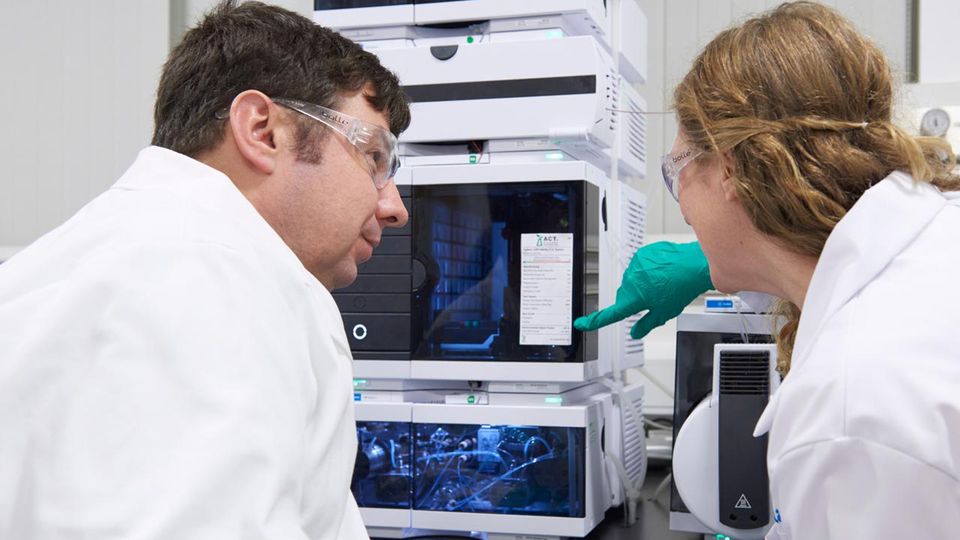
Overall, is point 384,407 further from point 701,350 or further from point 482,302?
point 701,350

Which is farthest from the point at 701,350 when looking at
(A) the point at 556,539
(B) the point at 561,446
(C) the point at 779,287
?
(C) the point at 779,287

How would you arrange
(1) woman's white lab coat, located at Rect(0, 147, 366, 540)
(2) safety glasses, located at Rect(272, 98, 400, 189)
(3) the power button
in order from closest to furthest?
(1) woman's white lab coat, located at Rect(0, 147, 366, 540), (2) safety glasses, located at Rect(272, 98, 400, 189), (3) the power button

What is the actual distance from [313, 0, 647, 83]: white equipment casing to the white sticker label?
1.27 ft

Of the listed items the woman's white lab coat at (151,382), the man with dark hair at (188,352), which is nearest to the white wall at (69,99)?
the man with dark hair at (188,352)

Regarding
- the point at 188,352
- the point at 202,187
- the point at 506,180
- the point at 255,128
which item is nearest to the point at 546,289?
the point at 506,180

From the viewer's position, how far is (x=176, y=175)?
2.88 feet

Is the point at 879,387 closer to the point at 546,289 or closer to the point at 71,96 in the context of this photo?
the point at 546,289

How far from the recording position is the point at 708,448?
1.43m

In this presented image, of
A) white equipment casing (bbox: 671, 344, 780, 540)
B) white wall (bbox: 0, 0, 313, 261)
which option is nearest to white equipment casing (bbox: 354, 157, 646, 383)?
white equipment casing (bbox: 671, 344, 780, 540)

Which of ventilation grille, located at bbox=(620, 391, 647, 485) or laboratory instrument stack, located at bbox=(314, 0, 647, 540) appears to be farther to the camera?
ventilation grille, located at bbox=(620, 391, 647, 485)

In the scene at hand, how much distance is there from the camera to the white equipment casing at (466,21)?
1.66 m

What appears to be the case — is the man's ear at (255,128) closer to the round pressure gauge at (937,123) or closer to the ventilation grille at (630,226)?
the ventilation grille at (630,226)

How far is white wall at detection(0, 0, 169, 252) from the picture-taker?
3057 millimetres

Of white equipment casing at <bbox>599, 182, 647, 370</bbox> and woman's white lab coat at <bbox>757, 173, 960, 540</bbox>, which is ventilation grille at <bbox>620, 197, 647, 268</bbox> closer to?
white equipment casing at <bbox>599, 182, 647, 370</bbox>
